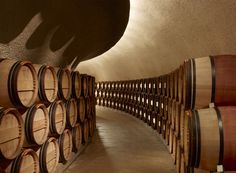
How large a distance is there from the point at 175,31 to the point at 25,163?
4.30 meters

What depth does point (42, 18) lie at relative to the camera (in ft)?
16.9

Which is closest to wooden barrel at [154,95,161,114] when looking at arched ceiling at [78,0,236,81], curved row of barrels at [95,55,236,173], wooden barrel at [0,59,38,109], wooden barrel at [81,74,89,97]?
arched ceiling at [78,0,236,81]

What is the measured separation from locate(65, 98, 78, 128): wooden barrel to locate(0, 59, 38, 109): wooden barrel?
5.90 ft

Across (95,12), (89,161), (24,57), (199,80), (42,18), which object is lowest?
(89,161)

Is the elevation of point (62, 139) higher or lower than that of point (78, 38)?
lower

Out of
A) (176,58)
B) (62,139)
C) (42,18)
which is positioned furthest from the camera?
(176,58)

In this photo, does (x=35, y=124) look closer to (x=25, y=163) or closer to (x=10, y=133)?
(x=25, y=163)

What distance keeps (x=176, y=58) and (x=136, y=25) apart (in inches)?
53.4

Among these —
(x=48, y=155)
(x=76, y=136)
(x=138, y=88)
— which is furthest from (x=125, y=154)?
(x=138, y=88)

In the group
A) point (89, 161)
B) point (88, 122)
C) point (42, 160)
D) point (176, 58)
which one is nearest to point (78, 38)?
point (88, 122)

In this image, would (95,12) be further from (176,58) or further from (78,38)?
(176,58)

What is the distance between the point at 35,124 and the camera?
3600mm

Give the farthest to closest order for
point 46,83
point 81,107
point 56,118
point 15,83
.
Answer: point 81,107
point 56,118
point 46,83
point 15,83

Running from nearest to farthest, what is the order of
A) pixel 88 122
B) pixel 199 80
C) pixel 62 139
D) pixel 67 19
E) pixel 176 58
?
pixel 199 80 → pixel 62 139 → pixel 67 19 → pixel 88 122 → pixel 176 58
